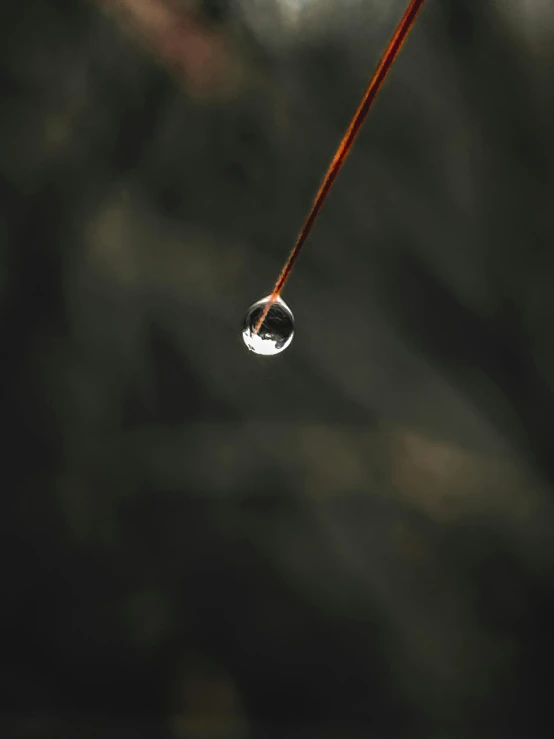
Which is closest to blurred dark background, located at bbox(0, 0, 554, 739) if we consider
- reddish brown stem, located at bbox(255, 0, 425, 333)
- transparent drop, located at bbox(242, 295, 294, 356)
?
transparent drop, located at bbox(242, 295, 294, 356)

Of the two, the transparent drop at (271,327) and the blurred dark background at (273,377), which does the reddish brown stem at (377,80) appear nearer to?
the transparent drop at (271,327)

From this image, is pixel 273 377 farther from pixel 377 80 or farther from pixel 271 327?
pixel 377 80

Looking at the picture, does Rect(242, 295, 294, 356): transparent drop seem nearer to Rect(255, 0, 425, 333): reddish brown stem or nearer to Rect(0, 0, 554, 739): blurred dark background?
Rect(255, 0, 425, 333): reddish brown stem

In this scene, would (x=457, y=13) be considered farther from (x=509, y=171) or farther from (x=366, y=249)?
(x=366, y=249)

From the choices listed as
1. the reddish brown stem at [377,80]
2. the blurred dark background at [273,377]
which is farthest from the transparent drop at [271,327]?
the blurred dark background at [273,377]

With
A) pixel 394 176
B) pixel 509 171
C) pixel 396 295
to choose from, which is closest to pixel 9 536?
pixel 396 295

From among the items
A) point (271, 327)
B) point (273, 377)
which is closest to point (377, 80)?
point (271, 327)
